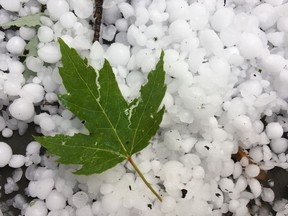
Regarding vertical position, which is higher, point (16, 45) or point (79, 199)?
point (16, 45)

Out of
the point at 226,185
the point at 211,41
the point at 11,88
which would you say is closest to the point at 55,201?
the point at 11,88

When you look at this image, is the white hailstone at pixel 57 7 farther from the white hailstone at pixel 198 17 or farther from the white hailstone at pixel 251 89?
the white hailstone at pixel 251 89

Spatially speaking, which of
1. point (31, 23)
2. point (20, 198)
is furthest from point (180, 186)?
point (31, 23)

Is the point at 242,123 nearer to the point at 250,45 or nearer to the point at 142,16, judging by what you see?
the point at 250,45

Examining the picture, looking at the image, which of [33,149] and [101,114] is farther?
[33,149]

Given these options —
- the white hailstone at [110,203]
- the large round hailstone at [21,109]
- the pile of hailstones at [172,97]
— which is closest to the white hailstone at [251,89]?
the pile of hailstones at [172,97]

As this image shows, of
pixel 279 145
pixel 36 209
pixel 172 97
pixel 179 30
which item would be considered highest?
pixel 179 30
